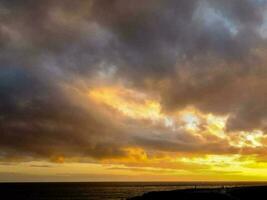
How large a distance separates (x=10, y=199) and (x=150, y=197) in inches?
4167

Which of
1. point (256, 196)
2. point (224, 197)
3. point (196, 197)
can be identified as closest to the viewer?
point (224, 197)

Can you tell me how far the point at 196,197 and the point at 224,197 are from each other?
6.33m

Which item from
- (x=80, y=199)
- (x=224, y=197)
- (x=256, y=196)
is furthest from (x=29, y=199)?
(x=224, y=197)

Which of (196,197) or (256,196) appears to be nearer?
(196,197)

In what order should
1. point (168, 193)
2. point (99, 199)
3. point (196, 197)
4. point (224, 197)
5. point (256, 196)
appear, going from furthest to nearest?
point (99, 199)
point (168, 193)
point (256, 196)
point (196, 197)
point (224, 197)

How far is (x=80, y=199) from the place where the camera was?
173375 mm

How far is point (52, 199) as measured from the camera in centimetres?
17350

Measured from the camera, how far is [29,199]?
570ft

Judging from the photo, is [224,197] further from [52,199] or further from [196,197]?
[52,199]

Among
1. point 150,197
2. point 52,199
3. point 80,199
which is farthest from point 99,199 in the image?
point 150,197

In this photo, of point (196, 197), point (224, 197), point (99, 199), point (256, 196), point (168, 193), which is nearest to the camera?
point (224, 197)

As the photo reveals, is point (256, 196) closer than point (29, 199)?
Yes

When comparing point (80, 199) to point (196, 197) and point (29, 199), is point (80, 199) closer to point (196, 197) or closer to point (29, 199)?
point (29, 199)

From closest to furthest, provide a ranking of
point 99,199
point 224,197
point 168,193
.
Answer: point 224,197
point 168,193
point 99,199
